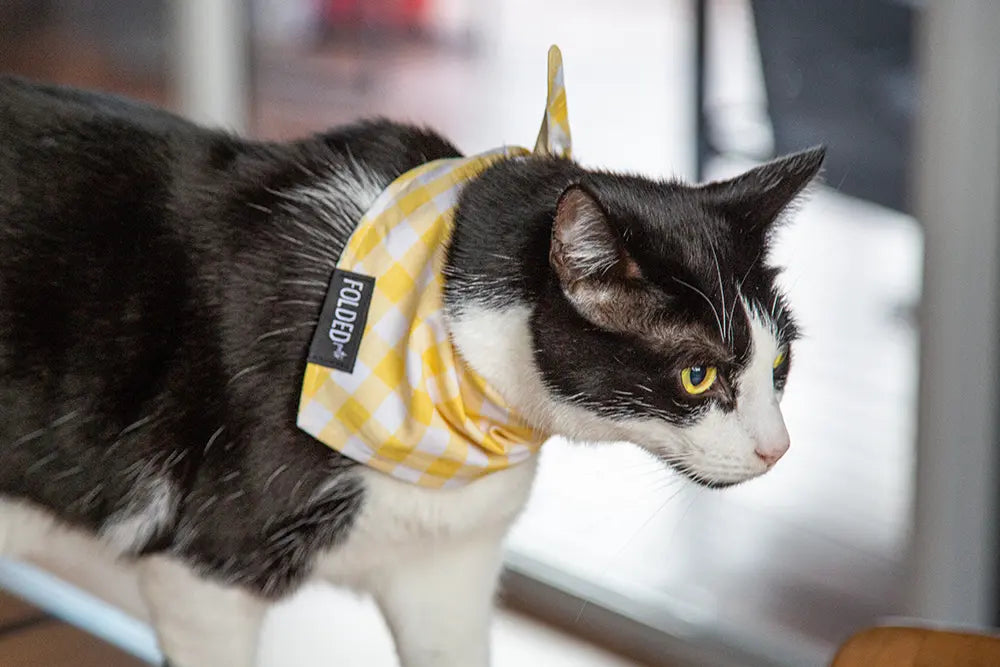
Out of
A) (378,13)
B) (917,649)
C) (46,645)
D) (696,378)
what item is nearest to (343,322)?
(696,378)

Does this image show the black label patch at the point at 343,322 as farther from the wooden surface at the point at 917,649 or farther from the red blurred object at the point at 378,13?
the red blurred object at the point at 378,13

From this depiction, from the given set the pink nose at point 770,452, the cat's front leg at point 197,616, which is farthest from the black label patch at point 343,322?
the pink nose at point 770,452

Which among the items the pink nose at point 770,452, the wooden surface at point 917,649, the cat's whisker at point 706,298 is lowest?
the pink nose at point 770,452

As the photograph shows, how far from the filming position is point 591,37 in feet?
6.73

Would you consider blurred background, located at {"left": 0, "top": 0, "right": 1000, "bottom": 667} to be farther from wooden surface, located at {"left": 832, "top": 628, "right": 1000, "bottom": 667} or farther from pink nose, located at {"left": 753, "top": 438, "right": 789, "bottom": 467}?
wooden surface, located at {"left": 832, "top": 628, "right": 1000, "bottom": 667}

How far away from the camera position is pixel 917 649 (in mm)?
784

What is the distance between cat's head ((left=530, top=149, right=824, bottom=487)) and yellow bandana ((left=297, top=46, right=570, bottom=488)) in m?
0.08

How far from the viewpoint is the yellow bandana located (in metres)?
1.06

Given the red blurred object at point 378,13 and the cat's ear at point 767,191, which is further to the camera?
the red blurred object at point 378,13

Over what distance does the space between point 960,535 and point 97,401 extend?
3.45 ft

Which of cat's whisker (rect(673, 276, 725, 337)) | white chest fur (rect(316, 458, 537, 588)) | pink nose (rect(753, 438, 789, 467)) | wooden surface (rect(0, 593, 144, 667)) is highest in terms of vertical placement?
cat's whisker (rect(673, 276, 725, 337))

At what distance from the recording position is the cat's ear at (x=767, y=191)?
1.08 metres

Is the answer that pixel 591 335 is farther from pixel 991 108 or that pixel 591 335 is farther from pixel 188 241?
pixel 991 108

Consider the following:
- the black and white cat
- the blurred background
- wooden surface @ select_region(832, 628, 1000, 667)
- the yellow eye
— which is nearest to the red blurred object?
the blurred background
